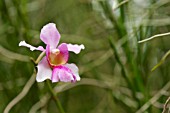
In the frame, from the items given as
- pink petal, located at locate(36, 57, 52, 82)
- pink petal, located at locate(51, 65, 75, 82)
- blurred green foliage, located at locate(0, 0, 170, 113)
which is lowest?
blurred green foliage, located at locate(0, 0, 170, 113)

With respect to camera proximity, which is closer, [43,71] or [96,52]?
[43,71]

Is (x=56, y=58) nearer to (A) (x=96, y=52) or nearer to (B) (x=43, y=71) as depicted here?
(B) (x=43, y=71)

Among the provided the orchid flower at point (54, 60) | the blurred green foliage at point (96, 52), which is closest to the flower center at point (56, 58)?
the orchid flower at point (54, 60)

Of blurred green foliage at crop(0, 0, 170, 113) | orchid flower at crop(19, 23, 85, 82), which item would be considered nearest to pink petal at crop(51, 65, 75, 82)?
orchid flower at crop(19, 23, 85, 82)

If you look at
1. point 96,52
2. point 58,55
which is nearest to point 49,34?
point 58,55

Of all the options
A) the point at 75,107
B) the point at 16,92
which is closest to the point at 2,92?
the point at 16,92

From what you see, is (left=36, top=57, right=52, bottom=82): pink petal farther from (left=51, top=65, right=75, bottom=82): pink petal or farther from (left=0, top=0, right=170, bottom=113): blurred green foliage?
(left=0, top=0, right=170, bottom=113): blurred green foliage
